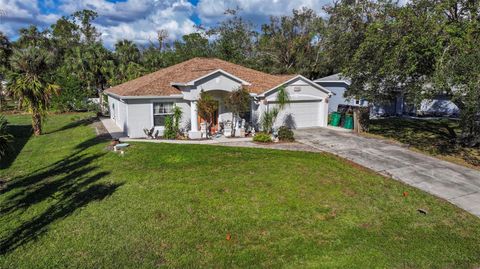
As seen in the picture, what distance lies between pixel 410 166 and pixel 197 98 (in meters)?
12.0

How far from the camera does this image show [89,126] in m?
24.1

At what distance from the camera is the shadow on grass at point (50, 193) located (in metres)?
8.27

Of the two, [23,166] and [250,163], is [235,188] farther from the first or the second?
[23,166]

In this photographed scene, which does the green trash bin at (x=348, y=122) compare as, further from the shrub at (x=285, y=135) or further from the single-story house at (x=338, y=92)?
the single-story house at (x=338, y=92)

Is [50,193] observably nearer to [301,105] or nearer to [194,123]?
[194,123]

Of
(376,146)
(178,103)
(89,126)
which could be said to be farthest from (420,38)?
(89,126)

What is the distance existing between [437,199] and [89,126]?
913 inches

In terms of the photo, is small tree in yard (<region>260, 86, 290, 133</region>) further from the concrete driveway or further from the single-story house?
the single-story house

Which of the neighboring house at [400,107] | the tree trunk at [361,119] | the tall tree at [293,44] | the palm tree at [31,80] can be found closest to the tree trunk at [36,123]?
the palm tree at [31,80]

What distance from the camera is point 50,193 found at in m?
10.8

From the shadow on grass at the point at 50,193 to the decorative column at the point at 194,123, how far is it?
18.7ft

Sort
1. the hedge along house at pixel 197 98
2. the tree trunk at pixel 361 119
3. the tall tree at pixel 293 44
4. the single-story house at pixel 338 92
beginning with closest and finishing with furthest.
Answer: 1. the hedge along house at pixel 197 98
2. the tree trunk at pixel 361 119
3. the single-story house at pixel 338 92
4. the tall tree at pixel 293 44

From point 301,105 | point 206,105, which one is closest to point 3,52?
point 206,105

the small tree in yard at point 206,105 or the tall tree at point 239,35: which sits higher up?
the tall tree at point 239,35
